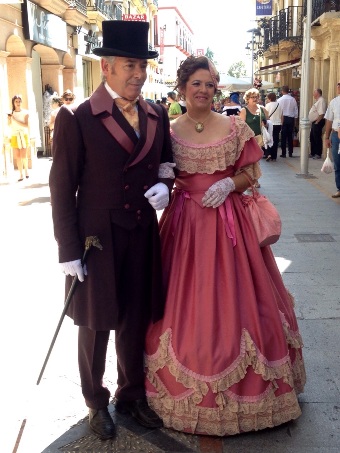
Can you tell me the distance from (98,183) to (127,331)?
751 millimetres

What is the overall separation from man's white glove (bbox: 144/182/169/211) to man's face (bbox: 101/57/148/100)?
1.39 ft

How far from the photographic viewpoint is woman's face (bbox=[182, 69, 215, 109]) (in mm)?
2891

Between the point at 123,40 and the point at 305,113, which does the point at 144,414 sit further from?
the point at 305,113

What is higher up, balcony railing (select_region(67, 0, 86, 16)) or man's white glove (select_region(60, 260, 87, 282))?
balcony railing (select_region(67, 0, 86, 16))

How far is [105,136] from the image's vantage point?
2578 millimetres

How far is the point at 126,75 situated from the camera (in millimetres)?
2619

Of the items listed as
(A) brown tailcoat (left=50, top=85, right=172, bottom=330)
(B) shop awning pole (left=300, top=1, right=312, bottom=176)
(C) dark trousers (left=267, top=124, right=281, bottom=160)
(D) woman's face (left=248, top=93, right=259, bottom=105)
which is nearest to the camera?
(A) brown tailcoat (left=50, top=85, right=172, bottom=330)

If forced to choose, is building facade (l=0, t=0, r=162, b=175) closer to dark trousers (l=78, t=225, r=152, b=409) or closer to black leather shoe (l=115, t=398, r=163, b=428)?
dark trousers (l=78, t=225, r=152, b=409)

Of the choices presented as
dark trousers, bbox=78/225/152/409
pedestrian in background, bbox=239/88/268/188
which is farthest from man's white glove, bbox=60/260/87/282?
pedestrian in background, bbox=239/88/268/188

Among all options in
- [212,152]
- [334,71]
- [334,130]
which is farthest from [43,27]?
[212,152]

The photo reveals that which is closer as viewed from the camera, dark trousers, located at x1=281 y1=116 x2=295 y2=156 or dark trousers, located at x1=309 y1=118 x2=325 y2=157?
dark trousers, located at x1=309 y1=118 x2=325 y2=157

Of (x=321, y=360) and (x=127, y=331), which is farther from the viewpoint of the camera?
(x=321, y=360)

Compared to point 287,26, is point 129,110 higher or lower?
lower

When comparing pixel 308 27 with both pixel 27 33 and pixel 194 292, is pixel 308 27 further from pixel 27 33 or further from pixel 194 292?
pixel 194 292
